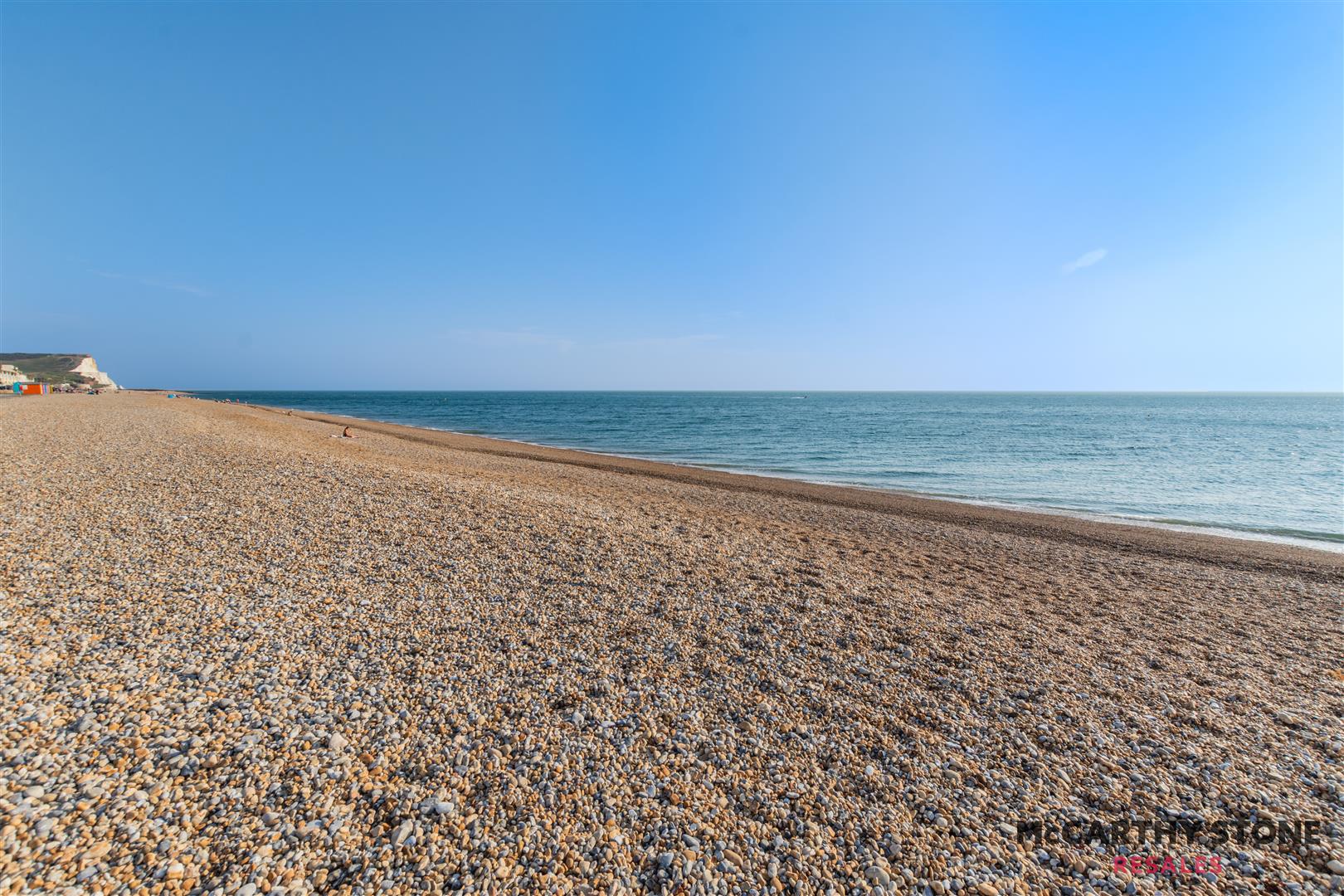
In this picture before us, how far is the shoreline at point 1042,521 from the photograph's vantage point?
12.0 m

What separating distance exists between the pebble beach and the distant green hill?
111 meters

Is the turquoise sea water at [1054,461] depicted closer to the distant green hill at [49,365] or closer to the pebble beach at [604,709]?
the pebble beach at [604,709]

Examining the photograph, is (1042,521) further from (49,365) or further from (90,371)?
(49,365)

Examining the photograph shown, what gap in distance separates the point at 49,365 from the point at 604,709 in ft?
502

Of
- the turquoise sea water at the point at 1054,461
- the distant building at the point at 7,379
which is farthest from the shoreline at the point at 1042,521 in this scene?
the distant building at the point at 7,379

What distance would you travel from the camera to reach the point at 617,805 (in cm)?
369

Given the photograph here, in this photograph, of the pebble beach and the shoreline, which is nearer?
the pebble beach

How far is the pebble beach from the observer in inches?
129

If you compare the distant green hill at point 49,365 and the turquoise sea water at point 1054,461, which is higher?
the distant green hill at point 49,365

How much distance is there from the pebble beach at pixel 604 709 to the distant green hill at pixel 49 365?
11143cm

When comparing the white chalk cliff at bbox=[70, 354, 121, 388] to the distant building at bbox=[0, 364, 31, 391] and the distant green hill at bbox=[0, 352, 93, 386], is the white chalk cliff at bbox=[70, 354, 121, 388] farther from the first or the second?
the distant building at bbox=[0, 364, 31, 391]

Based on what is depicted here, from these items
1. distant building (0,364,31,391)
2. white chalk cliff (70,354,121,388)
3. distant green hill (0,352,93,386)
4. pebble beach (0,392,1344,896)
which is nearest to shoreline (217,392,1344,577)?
pebble beach (0,392,1344,896)

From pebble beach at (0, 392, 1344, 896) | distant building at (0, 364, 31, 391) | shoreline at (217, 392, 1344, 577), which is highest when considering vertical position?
distant building at (0, 364, 31, 391)

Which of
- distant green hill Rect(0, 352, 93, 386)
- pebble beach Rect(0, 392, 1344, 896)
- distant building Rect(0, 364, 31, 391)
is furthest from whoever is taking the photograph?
distant green hill Rect(0, 352, 93, 386)
